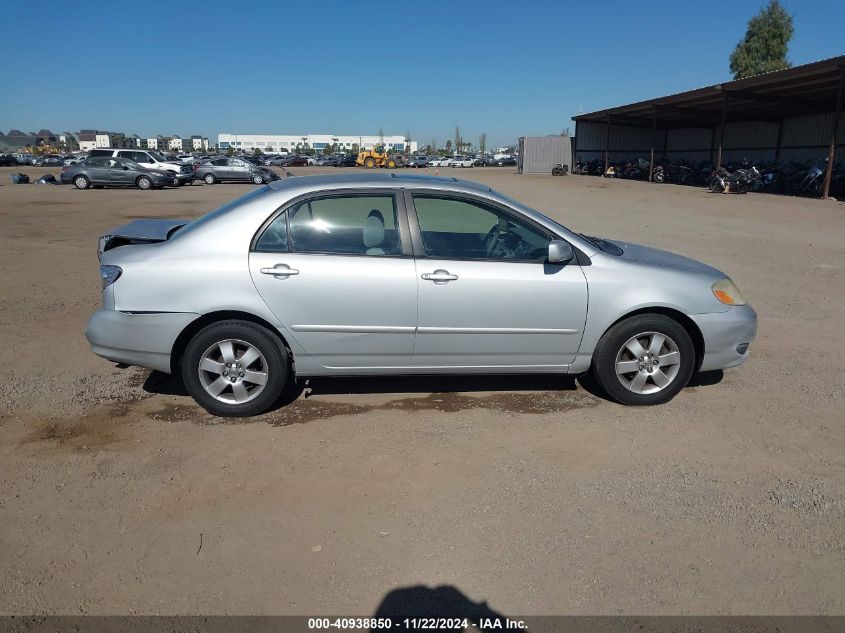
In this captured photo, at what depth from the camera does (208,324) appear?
4.18 meters

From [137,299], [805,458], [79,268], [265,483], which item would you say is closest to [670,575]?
[805,458]

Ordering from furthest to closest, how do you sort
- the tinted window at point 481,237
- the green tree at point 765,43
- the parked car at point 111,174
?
the green tree at point 765,43
the parked car at point 111,174
the tinted window at point 481,237

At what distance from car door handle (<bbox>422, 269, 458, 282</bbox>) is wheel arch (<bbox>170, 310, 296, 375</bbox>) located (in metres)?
1.06

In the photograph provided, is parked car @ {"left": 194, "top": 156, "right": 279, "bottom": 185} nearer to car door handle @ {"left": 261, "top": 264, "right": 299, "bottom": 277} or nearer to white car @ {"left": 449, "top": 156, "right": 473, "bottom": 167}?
car door handle @ {"left": 261, "top": 264, "right": 299, "bottom": 277}

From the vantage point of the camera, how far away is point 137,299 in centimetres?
411

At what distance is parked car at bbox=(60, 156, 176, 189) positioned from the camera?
28.0 m

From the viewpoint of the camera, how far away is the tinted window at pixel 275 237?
4.17 m

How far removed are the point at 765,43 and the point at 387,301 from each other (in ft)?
219

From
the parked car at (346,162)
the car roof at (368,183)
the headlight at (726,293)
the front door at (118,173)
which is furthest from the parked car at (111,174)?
the parked car at (346,162)

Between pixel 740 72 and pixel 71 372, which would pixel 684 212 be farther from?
pixel 740 72

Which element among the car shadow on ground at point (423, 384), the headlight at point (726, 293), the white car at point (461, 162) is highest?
the white car at point (461, 162)

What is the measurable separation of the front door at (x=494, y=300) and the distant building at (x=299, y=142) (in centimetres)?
15083

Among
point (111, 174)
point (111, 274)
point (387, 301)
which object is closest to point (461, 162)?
point (111, 174)

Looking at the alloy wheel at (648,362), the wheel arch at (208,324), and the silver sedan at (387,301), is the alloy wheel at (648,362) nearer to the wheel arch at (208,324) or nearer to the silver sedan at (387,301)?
the silver sedan at (387,301)
